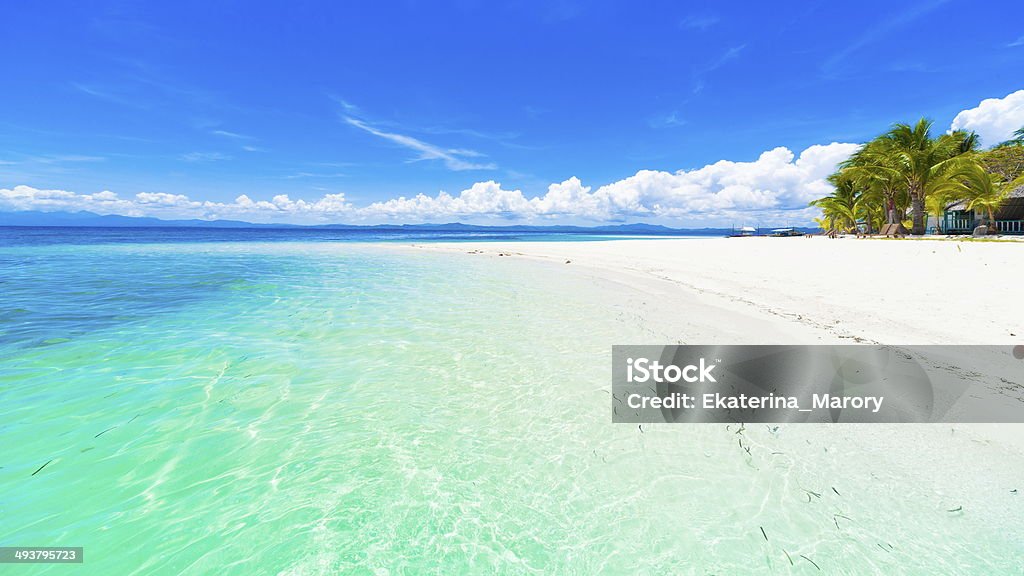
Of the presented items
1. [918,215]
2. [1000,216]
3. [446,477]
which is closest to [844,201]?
[1000,216]

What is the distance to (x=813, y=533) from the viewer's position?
9.66 ft

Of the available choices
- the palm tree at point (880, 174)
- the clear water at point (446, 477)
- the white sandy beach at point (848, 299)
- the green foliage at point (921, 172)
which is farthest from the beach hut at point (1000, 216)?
the clear water at point (446, 477)

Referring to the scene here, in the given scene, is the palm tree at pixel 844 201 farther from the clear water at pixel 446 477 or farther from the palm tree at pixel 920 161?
the clear water at pixel 446 477

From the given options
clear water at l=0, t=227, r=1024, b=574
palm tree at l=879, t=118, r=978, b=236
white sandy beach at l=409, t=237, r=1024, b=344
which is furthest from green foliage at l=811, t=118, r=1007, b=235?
clear water at l=0, t=227, r=1024, b=574

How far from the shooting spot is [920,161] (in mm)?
33281

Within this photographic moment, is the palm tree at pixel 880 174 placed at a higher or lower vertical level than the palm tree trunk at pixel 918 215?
higher

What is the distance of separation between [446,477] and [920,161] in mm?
48212

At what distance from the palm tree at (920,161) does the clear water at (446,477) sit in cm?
4371

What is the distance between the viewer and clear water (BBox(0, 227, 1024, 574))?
2.85m

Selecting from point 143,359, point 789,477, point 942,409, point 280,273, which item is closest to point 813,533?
point 789,477

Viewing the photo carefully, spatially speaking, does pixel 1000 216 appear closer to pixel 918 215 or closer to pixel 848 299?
pixel 918 215

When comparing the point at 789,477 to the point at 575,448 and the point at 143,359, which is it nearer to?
the point at 575,448

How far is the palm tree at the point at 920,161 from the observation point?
32.9 metres

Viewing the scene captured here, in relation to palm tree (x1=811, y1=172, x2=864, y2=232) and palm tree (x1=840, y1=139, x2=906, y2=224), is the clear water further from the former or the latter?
palm tree (x1=811, y1=172, x2=864, y2=232)
